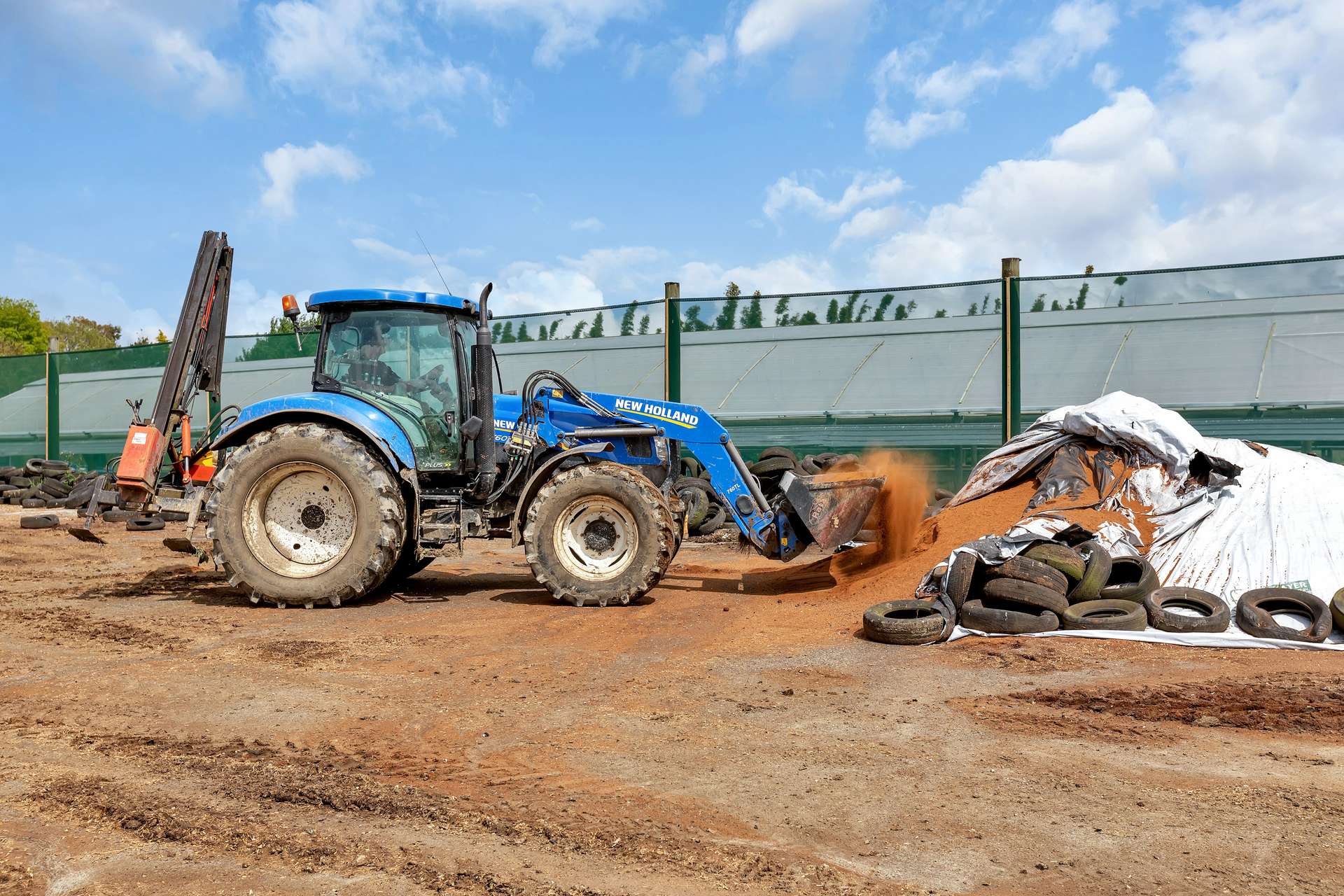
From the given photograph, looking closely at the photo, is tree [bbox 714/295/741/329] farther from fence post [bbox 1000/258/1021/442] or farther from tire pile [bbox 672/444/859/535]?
fence post [bbox 1000/258/1021/442]

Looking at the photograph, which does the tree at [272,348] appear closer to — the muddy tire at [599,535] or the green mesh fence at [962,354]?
the green mesh fence at [962,354]

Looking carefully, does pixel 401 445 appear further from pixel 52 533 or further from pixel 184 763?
pixel 52 533

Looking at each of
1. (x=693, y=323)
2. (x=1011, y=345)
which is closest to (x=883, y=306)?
(x=1011, y=345)

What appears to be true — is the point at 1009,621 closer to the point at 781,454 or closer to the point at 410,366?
the point at 410,366

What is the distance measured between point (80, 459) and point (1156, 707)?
69.3ft

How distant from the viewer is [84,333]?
5656 centimetres

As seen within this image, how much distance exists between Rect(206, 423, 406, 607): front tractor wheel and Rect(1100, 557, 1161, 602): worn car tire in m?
5.29

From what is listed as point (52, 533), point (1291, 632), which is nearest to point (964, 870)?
point (1291, 632)

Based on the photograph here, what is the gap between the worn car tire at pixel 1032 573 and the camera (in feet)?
23.7

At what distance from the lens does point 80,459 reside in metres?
21.0

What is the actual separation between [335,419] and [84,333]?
56.0 m

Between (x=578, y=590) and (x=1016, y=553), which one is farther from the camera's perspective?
(x=578, y=590)

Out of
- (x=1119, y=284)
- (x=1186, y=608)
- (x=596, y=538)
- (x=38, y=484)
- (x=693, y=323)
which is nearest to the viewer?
(x=1186, y=608)

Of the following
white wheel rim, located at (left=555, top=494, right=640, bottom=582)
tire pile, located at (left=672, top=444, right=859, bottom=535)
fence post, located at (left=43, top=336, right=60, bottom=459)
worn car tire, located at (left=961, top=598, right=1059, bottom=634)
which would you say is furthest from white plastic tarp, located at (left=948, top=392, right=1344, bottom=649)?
fence post, located at (left=43, top=336, right=60, bottom=459)
